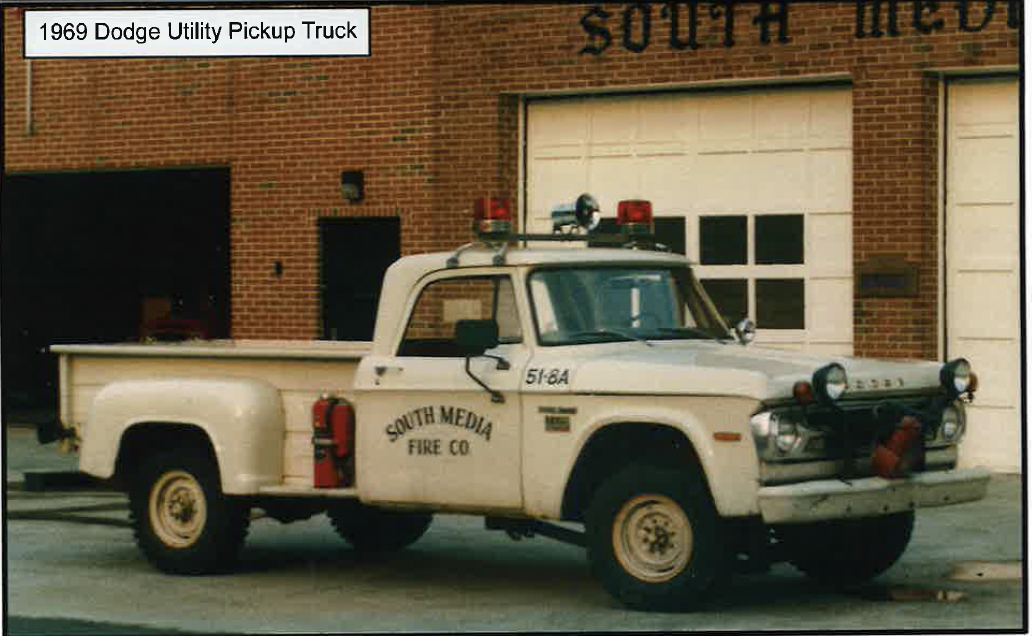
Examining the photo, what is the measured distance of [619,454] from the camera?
10172mm

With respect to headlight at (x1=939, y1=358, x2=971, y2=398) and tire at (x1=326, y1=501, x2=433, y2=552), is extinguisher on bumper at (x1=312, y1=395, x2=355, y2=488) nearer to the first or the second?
tire at (x1=326, y1=501, x2=433, y2=552)

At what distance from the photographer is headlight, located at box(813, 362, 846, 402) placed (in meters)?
9.50

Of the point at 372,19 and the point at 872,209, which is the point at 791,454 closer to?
the point at 872,209

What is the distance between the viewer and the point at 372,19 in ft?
63.7

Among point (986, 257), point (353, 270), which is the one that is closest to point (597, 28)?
point (353, 270)

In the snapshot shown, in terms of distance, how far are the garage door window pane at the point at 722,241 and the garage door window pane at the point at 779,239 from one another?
163 mm

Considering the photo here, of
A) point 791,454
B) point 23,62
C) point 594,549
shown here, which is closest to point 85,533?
point 594,549

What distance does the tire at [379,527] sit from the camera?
41.7ft

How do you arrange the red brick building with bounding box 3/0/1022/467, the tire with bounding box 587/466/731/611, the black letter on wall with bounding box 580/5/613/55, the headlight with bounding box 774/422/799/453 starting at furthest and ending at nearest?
the black letter on wall with bounding box 580/5/613/55, the red brick building with bounding box 3/0/1022/467, the tire with bounding box 587/466/731/611, the headlight with bounding box 774/422/799/453

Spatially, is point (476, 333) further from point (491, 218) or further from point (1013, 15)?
point (1013, 15)

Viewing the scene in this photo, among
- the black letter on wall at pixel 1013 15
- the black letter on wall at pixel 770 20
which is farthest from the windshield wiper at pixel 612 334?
the black letter on wall at pixel 770 20

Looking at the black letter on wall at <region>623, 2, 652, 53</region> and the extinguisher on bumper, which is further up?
the black letter on wall at <region>623, 2, 652, 53</region>

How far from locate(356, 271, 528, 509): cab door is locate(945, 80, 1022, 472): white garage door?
6824 mm

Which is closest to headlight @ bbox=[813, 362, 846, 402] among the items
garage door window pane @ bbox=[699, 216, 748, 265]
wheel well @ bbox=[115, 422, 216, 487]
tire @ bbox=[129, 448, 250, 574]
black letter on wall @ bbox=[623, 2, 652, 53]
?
tire @ bbox=[129, 448, 250, 574]
